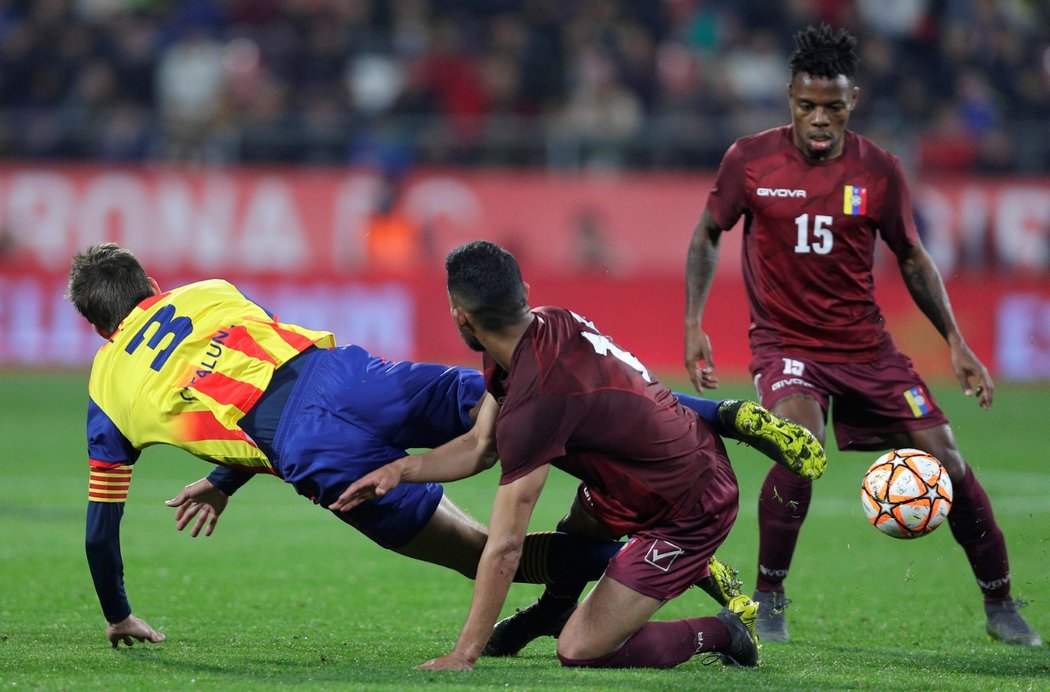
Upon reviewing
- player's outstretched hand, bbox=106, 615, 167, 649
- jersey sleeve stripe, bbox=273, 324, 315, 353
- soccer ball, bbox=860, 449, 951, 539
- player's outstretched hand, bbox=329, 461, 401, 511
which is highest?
jersey sleeve stripe, bbox=273, 324, 315, 353

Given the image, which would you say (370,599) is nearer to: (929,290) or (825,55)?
(929,290)

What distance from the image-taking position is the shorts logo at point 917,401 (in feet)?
21.4

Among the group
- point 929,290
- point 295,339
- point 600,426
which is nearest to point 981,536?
point 929,290

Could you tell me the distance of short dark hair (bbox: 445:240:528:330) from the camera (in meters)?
5.11

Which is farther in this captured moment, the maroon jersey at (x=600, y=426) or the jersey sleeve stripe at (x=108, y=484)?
the jersey sleeve stripe at (x=108, y=484)

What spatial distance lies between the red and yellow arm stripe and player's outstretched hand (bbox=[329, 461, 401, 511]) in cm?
91

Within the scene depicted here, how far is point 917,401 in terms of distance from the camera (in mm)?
6555

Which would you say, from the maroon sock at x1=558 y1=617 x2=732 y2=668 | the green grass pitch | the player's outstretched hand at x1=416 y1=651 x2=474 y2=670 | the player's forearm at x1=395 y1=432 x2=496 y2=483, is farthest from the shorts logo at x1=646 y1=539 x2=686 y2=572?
the player's outstretched hand at x1=416 y1=651 x2=474 y2=670

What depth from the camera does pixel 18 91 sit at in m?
18.9

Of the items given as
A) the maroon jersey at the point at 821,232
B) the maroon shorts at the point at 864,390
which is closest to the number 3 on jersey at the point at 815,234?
the maroon jersey at the point at 821,232

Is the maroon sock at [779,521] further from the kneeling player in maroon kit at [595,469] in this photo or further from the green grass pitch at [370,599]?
A: the kneeling player in maroon kit at [595,469]

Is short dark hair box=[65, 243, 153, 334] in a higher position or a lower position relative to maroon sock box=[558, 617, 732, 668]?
higher

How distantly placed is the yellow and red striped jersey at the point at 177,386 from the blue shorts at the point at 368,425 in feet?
0.51

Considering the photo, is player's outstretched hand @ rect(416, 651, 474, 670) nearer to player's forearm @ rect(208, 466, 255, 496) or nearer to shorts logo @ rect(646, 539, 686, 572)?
→ shorts logo @ rect(646, 539, 686, 572)
